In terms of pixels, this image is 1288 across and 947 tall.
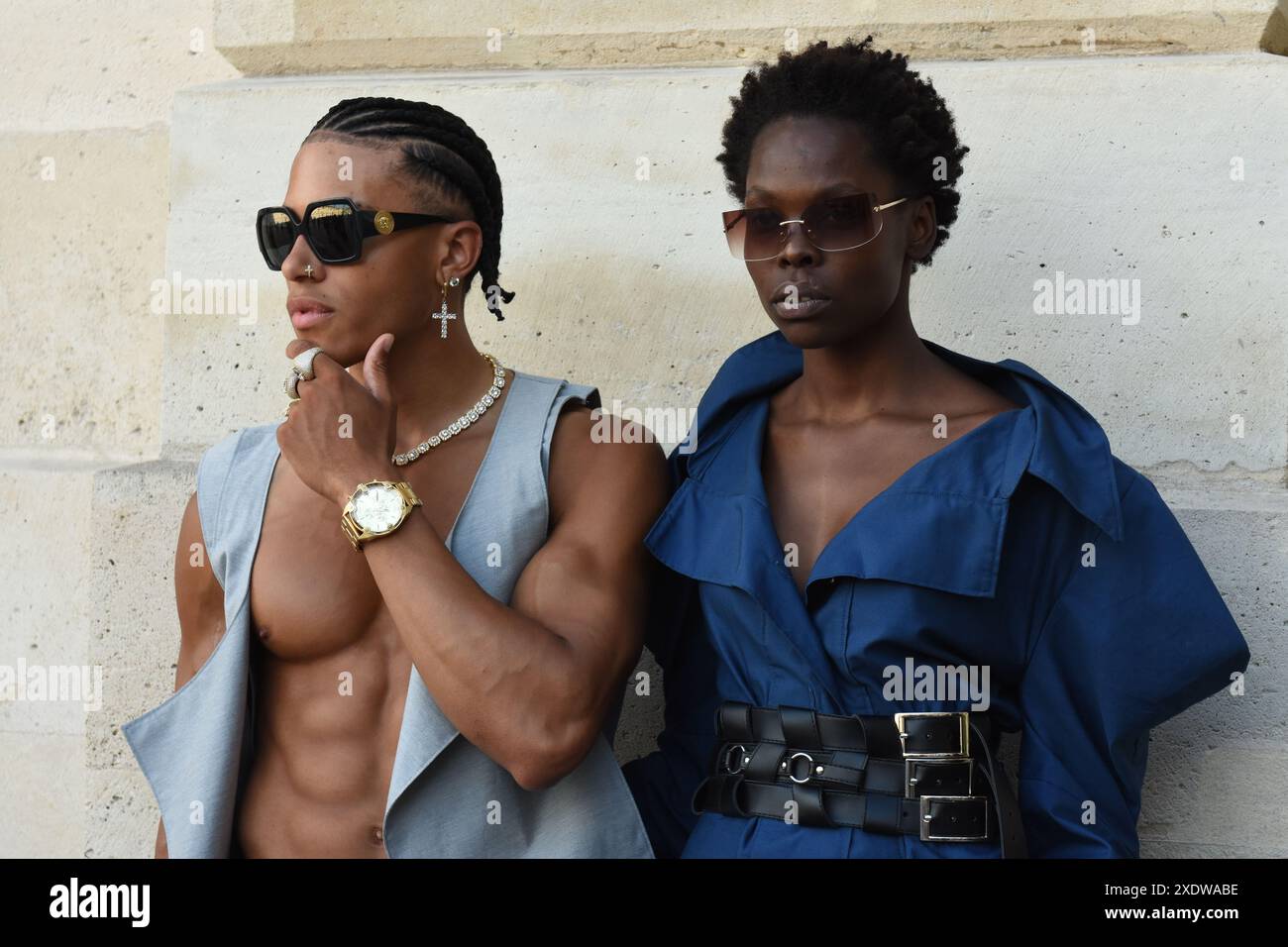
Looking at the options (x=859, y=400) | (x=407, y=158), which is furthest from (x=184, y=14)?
(x=859, y=400)

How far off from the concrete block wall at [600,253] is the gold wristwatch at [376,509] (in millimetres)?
1091

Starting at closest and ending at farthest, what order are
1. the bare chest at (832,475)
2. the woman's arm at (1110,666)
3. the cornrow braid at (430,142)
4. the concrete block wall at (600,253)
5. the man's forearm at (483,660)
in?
the man's forearm at (483,660)
the woman's arm at (1110,666)
the bare chest at (832,475)
the cornrow braid at (430,142)
the concrete block wall at (600,253)

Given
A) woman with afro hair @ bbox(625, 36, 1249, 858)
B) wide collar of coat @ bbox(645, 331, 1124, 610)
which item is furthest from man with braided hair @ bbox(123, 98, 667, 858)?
woman with afro hair @ bbox(625, 36, 1249, 858)

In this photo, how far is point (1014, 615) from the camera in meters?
2.68

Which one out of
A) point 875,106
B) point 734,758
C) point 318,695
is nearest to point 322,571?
point 318,695

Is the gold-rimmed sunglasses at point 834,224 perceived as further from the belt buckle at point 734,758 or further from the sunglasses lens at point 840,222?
the belt buckle at point 734,758

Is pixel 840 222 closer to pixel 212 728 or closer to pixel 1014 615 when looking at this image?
pixel 1014 615

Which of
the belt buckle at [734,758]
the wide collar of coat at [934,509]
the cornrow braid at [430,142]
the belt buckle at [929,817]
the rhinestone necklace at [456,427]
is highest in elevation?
the cornrow braid at [430,142]

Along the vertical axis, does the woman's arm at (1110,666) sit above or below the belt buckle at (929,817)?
above

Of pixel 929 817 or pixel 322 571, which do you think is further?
pixel 322 571

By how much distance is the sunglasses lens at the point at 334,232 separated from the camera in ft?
9.16

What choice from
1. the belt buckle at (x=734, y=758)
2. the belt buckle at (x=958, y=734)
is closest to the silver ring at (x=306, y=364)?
the belt buckle at (x=734, y=758)

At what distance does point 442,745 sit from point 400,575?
1.09 feet

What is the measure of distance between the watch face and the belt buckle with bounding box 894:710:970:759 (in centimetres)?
94
